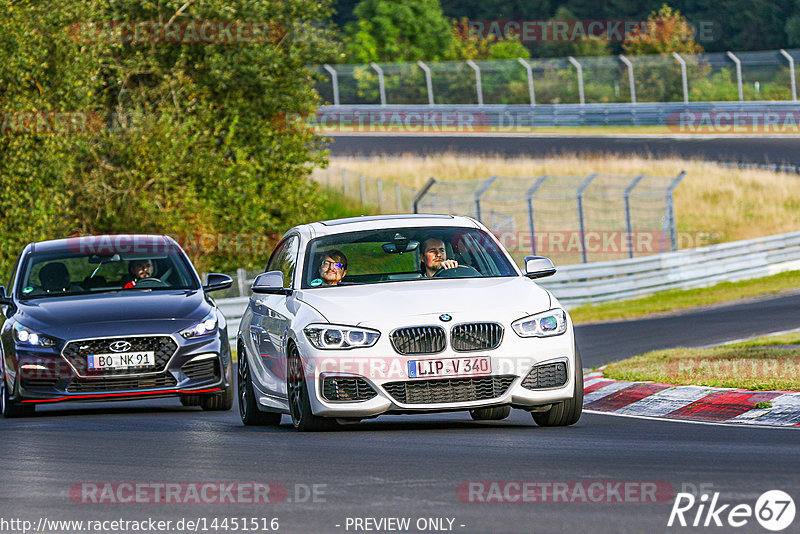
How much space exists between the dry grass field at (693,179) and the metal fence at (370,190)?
1057 millimetres

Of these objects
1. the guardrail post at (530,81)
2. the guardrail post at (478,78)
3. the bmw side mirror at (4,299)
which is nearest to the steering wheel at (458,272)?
the bmw side mirror at (4,299)

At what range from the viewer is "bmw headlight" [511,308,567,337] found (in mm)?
9852

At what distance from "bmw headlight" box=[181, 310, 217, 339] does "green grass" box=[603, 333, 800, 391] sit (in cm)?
385

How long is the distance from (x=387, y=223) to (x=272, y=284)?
3.26 ft

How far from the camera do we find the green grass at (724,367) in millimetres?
12141

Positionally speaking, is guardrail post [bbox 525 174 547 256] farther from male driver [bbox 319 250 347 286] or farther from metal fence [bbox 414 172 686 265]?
male driver [bbox 319 250 347 286]

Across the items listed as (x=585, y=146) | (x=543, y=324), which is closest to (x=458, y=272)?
(x=543, y=324)

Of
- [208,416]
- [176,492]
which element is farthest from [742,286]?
[176,492]

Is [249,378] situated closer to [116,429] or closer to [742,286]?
[116,429]

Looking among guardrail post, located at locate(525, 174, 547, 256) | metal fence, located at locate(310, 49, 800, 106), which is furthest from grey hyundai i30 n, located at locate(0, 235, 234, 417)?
metal fence, located at locate(310, 49, 800, 106)

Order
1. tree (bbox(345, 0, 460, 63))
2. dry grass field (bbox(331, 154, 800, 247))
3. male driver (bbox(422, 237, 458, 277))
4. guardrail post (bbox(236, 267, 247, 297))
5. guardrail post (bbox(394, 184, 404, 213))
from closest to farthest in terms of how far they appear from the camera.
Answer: male driver (bbox(422, 237, 458, 277)) → guardrail post (bbox(236, 267, 247, 297)) → dry grass field (bbox(331, 154, 800, 247)) → guardrail post (bbox(394, 184, 404, 213)) → tree (bbox(345, 0, 460, 63))

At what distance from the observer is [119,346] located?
1280 centimetres

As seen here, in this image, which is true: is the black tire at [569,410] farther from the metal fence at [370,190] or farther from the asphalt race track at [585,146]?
the asphalt race track at [585,146]

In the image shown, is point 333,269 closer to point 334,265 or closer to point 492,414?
point 334,265
